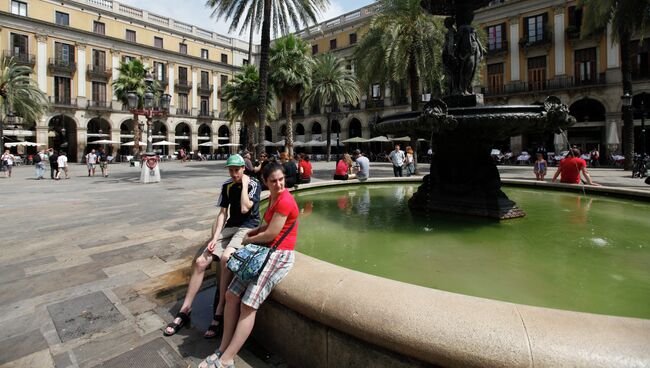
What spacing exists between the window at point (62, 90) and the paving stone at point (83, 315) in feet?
146

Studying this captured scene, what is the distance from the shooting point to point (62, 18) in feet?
125

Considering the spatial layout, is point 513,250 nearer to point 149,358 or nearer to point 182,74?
point 149,358

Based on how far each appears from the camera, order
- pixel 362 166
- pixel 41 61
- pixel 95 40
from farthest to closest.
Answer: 1. pixel 95 40
2. pixel 41 61
3. pixel 362 166

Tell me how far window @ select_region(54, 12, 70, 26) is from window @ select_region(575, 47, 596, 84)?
163ft

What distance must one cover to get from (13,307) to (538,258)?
200 inches

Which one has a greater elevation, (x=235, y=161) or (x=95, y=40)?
(x=95, y=40)

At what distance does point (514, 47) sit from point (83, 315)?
37312 millimetres

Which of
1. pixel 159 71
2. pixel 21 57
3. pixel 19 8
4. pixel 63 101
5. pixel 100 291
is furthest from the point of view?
pixel 159 71

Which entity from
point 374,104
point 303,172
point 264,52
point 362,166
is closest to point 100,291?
point 303,172

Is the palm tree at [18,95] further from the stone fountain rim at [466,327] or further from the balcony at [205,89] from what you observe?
the stone fountain rim at [466,327]

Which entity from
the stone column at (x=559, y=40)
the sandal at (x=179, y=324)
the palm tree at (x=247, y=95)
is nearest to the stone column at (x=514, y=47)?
the stone column at (x=559, y=40)

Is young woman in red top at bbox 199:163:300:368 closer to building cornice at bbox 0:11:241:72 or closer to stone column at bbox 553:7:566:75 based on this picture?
stone column at bbox 553:7:566:75

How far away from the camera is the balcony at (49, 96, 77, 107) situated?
1477 inches

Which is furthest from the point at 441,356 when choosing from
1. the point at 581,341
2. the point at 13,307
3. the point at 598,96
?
the point at 598,96
